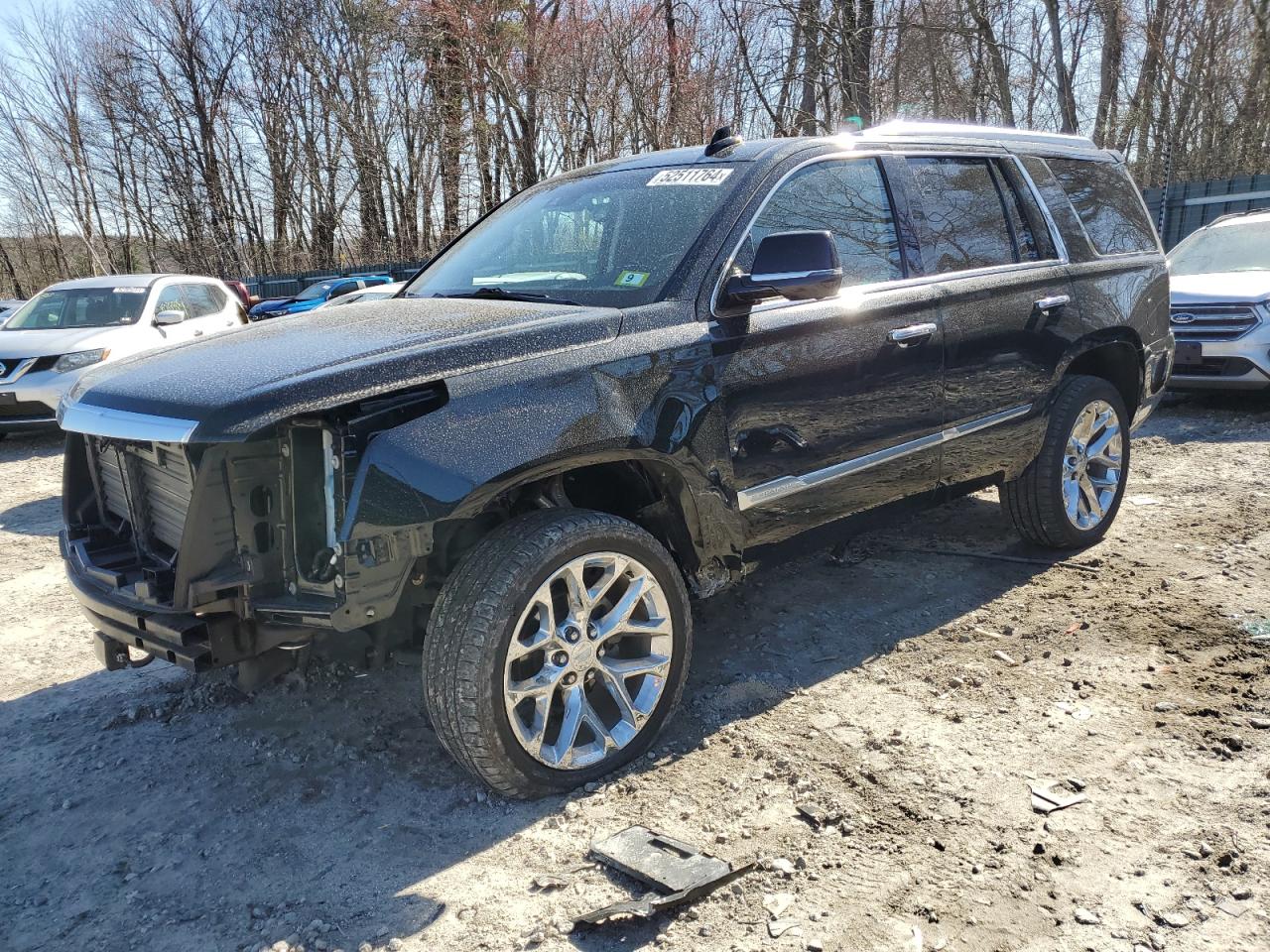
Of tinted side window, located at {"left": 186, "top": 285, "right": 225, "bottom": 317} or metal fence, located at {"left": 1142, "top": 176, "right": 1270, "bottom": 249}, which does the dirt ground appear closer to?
tinted side window, located at {"left": 186, "top": 285, "right": 225, "bottom": 317}

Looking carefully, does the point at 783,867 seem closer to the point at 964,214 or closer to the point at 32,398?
the point at 964,214

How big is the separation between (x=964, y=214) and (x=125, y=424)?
338cm

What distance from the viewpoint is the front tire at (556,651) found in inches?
109

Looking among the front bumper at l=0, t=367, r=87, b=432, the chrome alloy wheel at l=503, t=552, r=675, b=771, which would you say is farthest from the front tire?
the front bumper at l=0, t=367, r=87, b=432

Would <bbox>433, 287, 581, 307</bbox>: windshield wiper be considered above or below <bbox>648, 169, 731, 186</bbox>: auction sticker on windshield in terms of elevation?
below

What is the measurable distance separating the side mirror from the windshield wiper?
2.01 ft

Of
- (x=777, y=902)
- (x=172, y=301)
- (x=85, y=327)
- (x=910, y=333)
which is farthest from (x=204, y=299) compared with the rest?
(x=777, y=902)

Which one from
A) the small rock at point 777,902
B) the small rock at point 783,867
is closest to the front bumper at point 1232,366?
the small rock at point 783,867

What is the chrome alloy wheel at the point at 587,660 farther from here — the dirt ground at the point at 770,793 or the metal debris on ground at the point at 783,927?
the metal debris on ground at the point at 783,927

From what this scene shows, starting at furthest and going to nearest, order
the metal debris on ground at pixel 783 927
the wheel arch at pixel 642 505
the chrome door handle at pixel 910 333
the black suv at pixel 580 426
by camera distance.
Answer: the chrome door handle at pixel 910 333
the wheel arch at pixel 642 505
the black suv at pixel 580 426
the metal debris on ground at pixel 783 927

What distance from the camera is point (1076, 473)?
4.89 metres

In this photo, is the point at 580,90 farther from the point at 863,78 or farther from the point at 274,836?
the point at 274,836

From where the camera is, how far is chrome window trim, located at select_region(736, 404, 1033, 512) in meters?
3.42

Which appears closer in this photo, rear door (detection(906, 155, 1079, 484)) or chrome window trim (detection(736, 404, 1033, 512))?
chrome window trim (detection(736, 404, 1033, 512))
